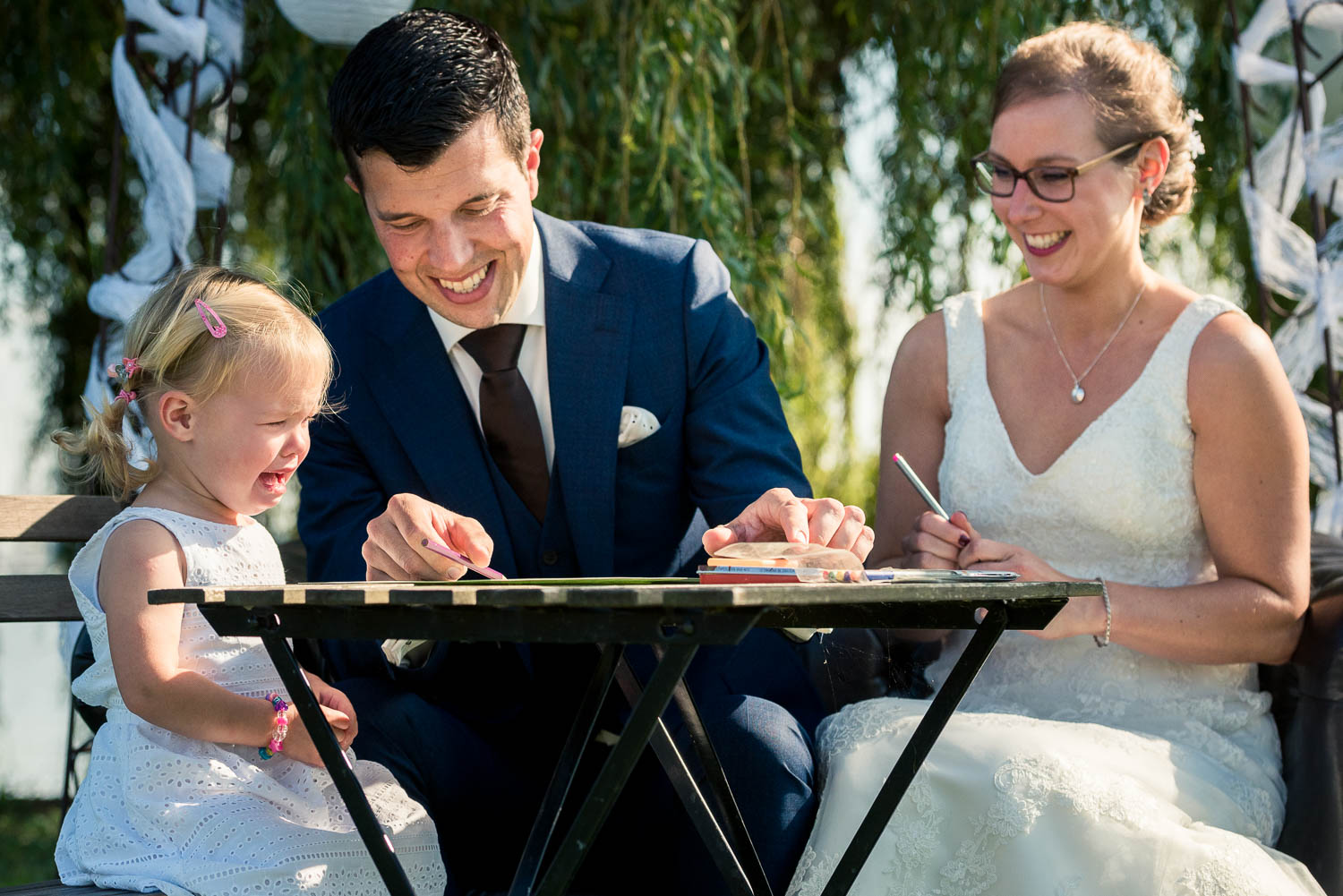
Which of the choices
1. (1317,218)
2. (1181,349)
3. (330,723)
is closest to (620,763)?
(330,723)

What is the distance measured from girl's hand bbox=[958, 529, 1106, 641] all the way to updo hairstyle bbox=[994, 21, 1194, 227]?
0.78 m

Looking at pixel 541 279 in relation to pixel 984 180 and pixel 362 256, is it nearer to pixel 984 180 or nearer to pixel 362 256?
pixel 984 180

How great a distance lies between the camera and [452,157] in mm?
2037

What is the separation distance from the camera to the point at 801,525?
1.63 meters

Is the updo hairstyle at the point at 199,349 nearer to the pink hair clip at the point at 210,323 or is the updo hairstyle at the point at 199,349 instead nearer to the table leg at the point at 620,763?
the pink hair clip at the point at 210,323

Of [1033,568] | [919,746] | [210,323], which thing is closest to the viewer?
[919,746]

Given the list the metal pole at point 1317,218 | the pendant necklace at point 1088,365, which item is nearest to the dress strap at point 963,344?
the pendant necklace at point 1088,365

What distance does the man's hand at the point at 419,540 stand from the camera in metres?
1.59

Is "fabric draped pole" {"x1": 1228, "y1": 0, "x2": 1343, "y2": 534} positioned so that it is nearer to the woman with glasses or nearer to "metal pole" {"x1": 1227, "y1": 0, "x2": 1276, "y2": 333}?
"metal pole" {"x1": 1227, "y1": 0, "x2": 1276, "y2": 333}

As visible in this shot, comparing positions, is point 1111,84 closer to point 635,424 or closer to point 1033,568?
point 1033,568

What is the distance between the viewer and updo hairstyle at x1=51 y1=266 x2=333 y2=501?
181cm

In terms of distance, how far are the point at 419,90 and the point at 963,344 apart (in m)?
1.11

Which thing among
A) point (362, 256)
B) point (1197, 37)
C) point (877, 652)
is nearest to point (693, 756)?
point (877, 652)

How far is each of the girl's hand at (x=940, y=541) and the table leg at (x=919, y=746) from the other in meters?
0.54
